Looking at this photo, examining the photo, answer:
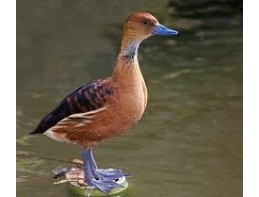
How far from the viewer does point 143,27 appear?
2113mm

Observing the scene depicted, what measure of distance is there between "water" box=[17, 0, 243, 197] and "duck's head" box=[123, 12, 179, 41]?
0.03 m

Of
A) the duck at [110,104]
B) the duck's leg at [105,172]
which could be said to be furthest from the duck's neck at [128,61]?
the duck's leg at [105,172]

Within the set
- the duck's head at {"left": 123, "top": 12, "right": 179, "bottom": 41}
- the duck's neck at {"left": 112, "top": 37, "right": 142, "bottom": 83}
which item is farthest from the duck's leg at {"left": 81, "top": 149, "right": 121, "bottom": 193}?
the duck's head at {"left": 123, "top": 12, "right": 179, "bottom": 41}

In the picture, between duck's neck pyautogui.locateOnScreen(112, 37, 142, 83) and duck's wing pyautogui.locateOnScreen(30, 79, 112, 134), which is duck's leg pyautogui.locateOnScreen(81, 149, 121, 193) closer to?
duck's wing pyautogui.locateOnScreen(30, 79, 112, 134)

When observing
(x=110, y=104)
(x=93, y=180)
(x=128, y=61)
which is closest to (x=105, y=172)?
(x=93, y=180)

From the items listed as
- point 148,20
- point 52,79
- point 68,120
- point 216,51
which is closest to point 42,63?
point 52,79

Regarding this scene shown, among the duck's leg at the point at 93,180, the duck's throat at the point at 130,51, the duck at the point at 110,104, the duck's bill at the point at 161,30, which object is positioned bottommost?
the duck's leg at the point at 93,180

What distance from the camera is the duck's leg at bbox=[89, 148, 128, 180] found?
2.17m

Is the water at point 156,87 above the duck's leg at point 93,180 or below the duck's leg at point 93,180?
above

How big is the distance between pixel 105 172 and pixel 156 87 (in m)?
0.32

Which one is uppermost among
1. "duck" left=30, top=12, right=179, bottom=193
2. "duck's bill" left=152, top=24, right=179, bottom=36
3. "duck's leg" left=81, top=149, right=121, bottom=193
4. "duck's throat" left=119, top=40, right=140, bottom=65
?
"duck's bill" left=152, top=24, right=179, bottom=36

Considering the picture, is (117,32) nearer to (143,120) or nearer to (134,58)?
(134,58)

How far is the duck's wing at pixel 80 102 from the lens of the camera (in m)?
2.13

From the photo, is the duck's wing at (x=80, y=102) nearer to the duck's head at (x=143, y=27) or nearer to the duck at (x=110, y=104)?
the duck at (x=110, y=104)
